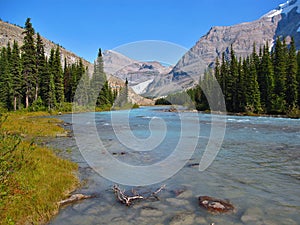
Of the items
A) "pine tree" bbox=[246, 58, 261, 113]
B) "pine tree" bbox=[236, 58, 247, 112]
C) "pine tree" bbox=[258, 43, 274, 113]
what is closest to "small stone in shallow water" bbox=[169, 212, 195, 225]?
"pine tree" bbox=[258, 43, 274, 113]

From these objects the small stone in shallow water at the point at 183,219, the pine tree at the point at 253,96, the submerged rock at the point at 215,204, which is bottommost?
the small stone in shallow water at the point at 183,219

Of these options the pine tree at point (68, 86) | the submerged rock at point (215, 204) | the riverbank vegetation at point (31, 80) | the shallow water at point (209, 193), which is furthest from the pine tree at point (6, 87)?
the submerged rock at point (215, 204)

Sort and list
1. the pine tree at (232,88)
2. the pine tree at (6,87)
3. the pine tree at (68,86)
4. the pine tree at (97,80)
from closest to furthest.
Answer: the pine tree at (6,87), the pine tree at (232,88), the pine tree at (68,86), the pine tree at (97,80)

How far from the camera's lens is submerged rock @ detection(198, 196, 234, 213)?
727 cm

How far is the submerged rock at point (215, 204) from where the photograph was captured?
7266 mm

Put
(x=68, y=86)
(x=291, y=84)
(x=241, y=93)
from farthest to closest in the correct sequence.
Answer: (x=68, y=86)
(x=241, y=93)
(x=291, y=84)

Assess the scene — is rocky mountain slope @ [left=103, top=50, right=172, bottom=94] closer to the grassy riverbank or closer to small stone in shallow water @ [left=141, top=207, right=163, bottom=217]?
the grassy riverbank

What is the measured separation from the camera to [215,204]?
24.9ft

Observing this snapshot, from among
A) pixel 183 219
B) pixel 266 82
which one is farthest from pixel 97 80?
pixel 183 219

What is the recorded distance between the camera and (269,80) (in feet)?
195

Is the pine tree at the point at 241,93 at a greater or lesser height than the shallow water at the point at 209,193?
greater

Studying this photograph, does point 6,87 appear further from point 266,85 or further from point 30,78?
point 266,85

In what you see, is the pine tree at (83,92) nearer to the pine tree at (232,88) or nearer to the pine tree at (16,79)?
the pine tree at (16,79)

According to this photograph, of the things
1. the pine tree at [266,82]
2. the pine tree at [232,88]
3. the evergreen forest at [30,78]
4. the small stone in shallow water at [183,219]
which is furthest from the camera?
the pine tree at [232,88]
